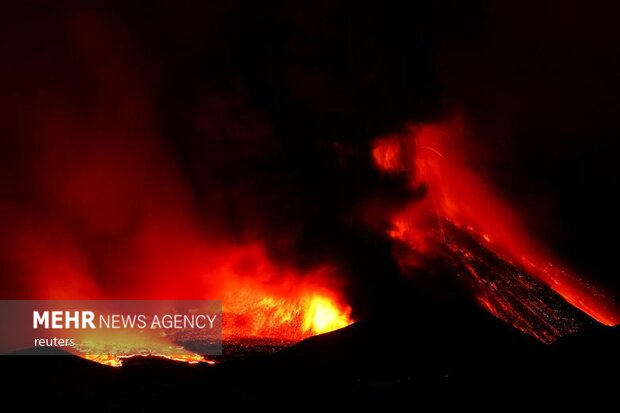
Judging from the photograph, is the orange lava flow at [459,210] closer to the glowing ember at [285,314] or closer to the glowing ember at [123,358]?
the glowing ember at [285,314]

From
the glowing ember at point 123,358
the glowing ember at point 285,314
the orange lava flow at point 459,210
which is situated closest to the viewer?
the glowing ember at point 123,358

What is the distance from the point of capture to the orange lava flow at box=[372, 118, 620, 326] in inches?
603

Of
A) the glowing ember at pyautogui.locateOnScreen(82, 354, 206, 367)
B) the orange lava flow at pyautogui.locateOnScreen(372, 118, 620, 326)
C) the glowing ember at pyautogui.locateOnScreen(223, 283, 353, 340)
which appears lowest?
the glowing ember at pyautogui.locateOnScreen(82, 354, 206, 367)

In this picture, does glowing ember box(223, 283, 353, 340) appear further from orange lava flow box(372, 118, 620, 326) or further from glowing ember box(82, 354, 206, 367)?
orange lava flow box(372, 118, 620, 326)

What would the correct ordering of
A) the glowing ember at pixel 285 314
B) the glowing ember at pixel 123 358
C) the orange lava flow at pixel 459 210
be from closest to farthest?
1. the glowing ember at pixel 123 358
2. the glowing ember at pixel 285 314
3. the orange lava flow at pixel 459 210

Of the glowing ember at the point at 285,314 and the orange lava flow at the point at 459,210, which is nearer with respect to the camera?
the glowing ember at the point at 285,314

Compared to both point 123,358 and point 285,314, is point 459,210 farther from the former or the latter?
point 123,358

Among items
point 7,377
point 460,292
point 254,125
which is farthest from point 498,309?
point 7,377

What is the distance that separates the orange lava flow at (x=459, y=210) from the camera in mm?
15320

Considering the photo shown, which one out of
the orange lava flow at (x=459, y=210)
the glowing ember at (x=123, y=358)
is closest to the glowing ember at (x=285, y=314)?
the glowing ember at (x=123, y=358)

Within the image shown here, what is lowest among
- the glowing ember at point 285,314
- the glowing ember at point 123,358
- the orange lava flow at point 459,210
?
the glowing ember at point 123,358

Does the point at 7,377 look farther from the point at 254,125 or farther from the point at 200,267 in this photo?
the point at 254,125

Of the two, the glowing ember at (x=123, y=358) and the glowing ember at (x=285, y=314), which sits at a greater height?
the glowing ember at (x=285, y=314)

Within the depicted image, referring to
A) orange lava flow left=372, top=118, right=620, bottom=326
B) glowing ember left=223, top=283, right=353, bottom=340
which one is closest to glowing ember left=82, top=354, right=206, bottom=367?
→ glowing ember left=223, top=283, right=353, bottom=340
